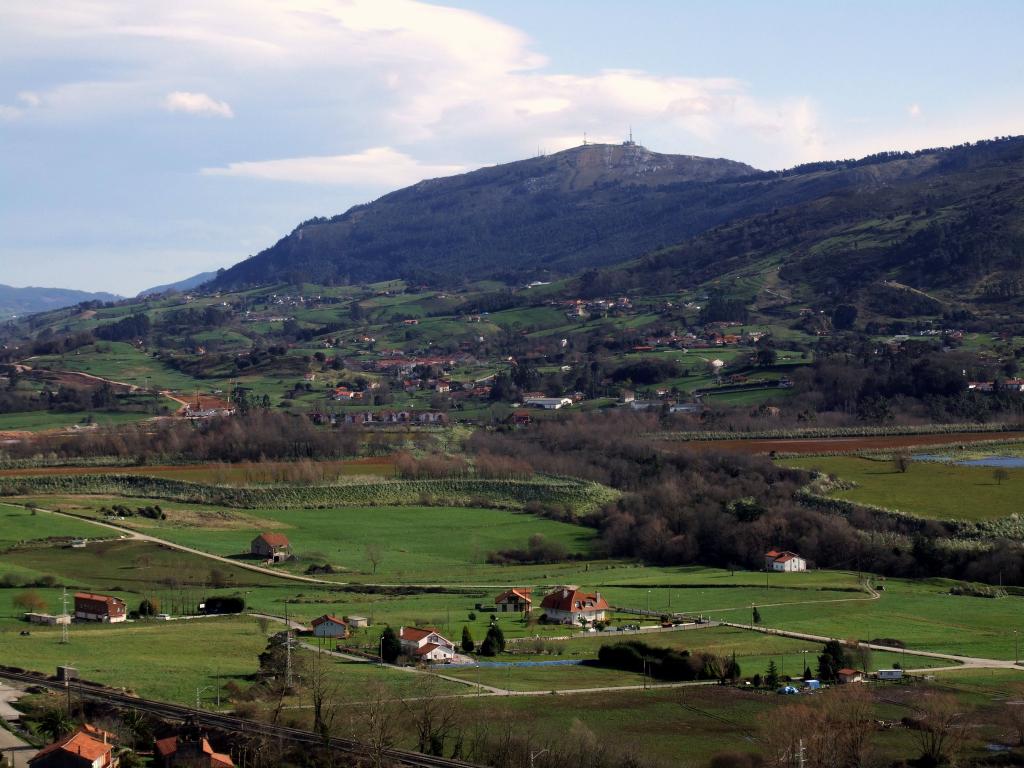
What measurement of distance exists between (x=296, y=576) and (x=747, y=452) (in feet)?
107

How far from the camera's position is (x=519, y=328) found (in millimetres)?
176375

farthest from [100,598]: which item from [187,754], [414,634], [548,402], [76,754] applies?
[548,402]

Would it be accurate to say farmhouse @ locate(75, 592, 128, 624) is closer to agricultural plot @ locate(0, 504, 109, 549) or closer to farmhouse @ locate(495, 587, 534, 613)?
farmhouse @ locate(495, 587, 534, 613)

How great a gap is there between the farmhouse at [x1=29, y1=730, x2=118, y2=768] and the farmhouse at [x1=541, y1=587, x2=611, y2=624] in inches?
881

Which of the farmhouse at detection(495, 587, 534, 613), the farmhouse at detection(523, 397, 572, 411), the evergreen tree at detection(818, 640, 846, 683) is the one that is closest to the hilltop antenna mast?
the farmhouse at detection(495, 587, 534, 613)

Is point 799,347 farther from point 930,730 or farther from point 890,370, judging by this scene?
point 930,730

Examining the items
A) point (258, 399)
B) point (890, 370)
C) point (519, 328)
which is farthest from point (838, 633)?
point (519, 328)

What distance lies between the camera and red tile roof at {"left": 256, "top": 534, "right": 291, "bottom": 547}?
68.1 m

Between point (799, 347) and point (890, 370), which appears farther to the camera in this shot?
point (799, 347)

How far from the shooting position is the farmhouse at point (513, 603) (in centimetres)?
5522

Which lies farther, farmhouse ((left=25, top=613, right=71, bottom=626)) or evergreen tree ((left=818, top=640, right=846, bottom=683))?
farmhouse ((left=25, top=613, right=71, bottom=626))

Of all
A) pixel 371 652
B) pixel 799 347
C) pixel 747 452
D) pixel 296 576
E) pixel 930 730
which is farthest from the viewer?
pixel 799 347

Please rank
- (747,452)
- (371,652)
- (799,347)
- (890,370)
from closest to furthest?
(371,652) < (747,452) < (890,370) < (799,347)

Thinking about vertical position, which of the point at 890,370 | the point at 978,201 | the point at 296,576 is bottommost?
the point at 296,576
